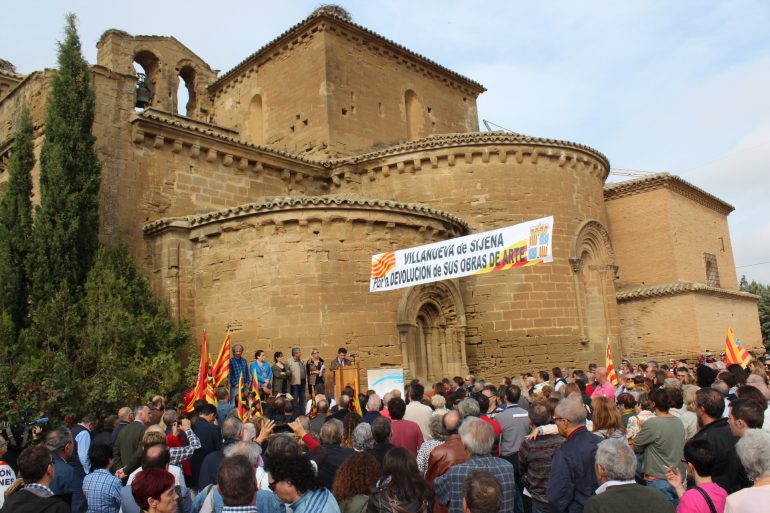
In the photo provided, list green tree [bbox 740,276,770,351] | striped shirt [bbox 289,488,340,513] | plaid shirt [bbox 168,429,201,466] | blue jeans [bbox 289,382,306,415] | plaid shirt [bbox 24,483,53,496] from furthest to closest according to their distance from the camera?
green tree [bbox 740,276,770,351]
blue jeans [bbox 289,382,306,415]
plaid shirt [bbox 168,429,201,466]
plaid shirt [bbox 24,483,53,496]
striped shirt [bbox 289,488,340,513]

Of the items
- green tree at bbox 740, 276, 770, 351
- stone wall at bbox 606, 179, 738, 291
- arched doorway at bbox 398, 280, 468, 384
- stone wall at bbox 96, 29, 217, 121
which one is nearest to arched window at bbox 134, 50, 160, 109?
stone wall at bbox 96, 29, 217, 121

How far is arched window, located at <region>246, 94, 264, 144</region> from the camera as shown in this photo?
2311cm

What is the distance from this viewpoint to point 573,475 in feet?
14.7

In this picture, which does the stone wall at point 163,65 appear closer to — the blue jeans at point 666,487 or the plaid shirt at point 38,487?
the plaid shirt at point 38,487

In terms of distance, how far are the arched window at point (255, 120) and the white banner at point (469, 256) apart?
12427 millimetres

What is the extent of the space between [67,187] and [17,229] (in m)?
1.32

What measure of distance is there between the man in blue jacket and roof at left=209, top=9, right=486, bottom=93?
60.4ft

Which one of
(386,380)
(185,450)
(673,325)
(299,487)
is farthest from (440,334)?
(299,487)

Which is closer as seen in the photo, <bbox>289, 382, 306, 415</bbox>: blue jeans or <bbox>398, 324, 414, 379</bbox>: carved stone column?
<bbox>289, 382, 306, 415</bbox>: blue jeans

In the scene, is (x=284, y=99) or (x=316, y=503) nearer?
(x=316, y=503)

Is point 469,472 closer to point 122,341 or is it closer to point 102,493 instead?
point 102,493

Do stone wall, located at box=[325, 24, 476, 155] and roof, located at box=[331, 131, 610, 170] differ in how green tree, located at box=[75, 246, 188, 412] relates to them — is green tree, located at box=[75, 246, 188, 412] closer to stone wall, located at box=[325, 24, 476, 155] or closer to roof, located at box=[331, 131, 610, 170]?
roof, located at box=[331, 131, 610, 170]

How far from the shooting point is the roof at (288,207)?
1388 centimetres

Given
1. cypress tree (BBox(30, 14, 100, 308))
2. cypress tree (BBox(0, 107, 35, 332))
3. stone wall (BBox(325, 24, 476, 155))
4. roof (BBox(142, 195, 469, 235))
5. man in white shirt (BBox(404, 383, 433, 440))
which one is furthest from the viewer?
stone wall (BBox(325, 24, 476, 155))
